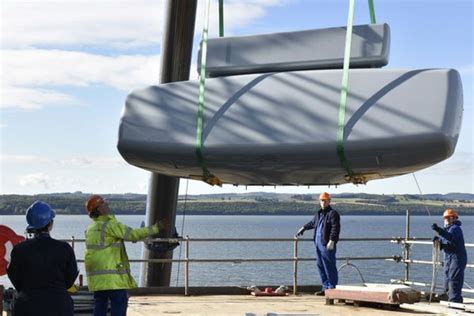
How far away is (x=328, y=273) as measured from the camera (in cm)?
1268

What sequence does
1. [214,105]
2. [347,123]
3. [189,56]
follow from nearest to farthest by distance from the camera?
[347,123]
[214,105]
[189,56]

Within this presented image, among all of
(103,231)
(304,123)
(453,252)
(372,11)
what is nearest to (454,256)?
(453,252)

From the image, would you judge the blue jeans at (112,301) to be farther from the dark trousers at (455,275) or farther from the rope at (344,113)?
the dark trousers at (455,275)

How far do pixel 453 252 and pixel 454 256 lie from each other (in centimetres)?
6

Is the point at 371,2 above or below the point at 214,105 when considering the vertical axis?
above

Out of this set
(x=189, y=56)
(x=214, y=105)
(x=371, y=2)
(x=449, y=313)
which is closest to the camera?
(x=214, y=105)

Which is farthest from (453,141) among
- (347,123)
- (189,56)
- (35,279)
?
(189,56)

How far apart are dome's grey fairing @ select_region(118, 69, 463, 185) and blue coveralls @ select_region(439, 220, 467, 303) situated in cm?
599

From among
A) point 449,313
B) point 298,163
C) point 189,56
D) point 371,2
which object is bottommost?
point 449,313

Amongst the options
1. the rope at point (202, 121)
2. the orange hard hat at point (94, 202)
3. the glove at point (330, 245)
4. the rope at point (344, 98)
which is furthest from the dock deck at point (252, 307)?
the rope at point (344, 98)

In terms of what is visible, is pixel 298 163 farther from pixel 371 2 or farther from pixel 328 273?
pixel 328 273

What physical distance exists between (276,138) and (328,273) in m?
6.98

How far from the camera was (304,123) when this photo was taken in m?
5.93

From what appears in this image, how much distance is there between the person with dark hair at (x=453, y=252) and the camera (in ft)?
39.6
